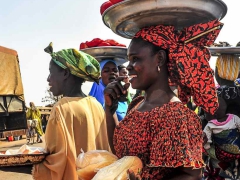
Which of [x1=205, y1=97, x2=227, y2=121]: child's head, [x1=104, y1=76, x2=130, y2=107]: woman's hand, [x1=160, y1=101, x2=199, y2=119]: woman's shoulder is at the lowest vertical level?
[x1=205, y1=97, x2=227, y2=121]: child's head

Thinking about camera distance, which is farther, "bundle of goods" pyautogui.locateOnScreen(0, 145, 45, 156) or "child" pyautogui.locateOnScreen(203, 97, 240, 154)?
"child" pyautogui.locateOnScreen(203, 97, 240, 154)

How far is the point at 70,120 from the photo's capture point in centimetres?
257

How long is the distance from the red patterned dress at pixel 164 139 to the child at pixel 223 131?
2.23 metres

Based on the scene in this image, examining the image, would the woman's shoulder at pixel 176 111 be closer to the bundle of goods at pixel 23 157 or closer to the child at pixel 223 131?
the bundle of goods at pixel 23 157

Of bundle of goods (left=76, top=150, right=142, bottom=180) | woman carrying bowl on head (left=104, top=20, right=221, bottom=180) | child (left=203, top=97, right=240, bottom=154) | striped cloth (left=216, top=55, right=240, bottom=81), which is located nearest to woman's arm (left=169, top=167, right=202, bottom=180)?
woman carrying bowl on head (left=104, top=20, right=221, bottom=180)

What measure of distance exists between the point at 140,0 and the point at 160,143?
0.70m

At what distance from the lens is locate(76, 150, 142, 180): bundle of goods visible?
1.42 metres

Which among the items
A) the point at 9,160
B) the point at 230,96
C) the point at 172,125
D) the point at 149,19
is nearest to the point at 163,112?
the point at 172,125

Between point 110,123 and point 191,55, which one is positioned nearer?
point 191,55

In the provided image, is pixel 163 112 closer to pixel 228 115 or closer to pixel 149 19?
pixel 149 19

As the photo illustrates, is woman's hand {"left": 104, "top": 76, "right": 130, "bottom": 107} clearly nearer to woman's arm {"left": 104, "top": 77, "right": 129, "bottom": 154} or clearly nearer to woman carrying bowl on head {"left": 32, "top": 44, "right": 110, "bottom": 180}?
woman's arm {"left": 104, "top": 77, "right": 129, "bottom": 154}

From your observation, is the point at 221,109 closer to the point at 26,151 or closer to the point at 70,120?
the point at 70,120

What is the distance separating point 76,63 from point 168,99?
1.33 metres

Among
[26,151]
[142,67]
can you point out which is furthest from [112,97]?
[26,151]
